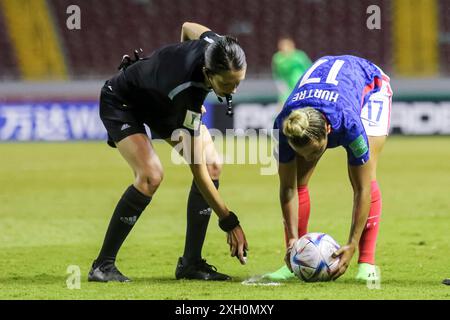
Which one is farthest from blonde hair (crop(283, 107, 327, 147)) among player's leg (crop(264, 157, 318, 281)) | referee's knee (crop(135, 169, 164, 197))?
referee's knee (crop(135, 169, 164, 197))

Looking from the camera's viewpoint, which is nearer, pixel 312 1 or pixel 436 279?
pixel 436 279

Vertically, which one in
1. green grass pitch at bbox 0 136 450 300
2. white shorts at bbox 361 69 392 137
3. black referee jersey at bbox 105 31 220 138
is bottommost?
green grass pitch at bbox 0 136 450 300

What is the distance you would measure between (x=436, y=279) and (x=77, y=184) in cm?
811

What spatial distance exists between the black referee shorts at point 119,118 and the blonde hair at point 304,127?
1320mm

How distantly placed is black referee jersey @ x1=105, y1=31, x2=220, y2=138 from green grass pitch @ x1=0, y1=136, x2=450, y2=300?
1.13 metres

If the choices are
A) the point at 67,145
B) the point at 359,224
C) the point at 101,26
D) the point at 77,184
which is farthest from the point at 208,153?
the point at 101,26

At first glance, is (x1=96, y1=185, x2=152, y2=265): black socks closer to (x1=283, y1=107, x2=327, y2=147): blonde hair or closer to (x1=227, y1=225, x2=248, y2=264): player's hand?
(x1=227, y1=225, x2=248, y2=264): player's hand

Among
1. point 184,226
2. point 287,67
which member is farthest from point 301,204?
point 287,67

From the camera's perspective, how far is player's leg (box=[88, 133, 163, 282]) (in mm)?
6531

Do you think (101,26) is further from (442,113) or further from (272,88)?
(442,113)

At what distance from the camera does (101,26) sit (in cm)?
2570

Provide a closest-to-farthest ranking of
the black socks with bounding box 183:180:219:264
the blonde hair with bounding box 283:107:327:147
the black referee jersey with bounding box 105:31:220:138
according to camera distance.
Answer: the blonde hair with bounding box 283:107:327:147 < the black referee jersey with bounding box 105:31:220:138 < the black socks with bounding box 183:180:219:264

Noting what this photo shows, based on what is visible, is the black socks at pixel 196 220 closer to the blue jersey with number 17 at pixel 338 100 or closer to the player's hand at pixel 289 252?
the player's hand at pixel 289 252

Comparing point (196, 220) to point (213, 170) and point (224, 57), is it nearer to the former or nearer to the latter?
point (213, 170)
